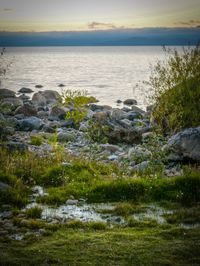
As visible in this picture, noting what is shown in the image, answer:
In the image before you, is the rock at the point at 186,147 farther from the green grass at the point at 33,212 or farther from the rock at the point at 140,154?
the green grass at the point at 33,212

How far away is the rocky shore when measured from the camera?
14.2 meters

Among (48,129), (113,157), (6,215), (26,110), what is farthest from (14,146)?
(26,110)

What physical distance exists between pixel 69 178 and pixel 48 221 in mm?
2962

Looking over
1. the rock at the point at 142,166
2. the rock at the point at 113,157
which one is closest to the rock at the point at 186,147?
the rock at the point at 142,166

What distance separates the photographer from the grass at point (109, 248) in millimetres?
7246

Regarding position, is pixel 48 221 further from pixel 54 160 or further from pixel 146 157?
pixel 146 157

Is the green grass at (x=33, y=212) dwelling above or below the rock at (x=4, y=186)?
below

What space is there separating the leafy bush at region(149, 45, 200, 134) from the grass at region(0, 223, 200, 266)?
9.21m

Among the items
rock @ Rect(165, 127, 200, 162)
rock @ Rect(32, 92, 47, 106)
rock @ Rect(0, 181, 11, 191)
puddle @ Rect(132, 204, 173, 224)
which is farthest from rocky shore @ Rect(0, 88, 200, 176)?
rock @ Rect(32, 92, 47, 106)

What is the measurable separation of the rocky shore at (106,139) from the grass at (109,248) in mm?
4654

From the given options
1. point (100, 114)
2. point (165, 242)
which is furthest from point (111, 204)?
point (100, 114)

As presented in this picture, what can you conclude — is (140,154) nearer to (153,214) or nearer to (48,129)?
(153,214)

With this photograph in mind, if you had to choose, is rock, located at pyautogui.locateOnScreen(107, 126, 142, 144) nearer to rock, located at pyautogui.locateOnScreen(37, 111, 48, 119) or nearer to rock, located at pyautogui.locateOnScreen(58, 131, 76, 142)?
rock, located at pyautogui.locateOnScreen(58, 131, 76, 142)

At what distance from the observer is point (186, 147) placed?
14344 millimetres
